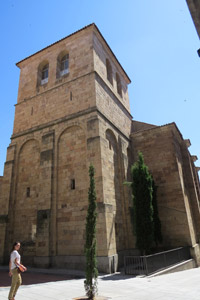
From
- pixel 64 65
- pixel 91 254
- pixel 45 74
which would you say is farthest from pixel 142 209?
pixel 45 74

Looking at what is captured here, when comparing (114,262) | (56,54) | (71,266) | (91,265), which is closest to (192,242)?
(114,262)

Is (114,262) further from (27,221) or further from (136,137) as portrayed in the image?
(136,137)

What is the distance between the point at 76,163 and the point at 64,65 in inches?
370

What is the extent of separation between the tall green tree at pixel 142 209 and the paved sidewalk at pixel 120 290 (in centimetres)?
280

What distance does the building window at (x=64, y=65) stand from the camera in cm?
1747

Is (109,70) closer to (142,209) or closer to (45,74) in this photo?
(45,74)

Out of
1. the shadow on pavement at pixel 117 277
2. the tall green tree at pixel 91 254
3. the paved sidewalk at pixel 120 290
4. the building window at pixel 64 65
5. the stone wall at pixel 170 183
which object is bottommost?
the shadow on pavement at pixel 117 277

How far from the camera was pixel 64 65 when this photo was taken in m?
18.1

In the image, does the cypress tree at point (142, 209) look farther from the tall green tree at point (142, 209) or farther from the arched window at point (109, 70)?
the arched window at point (109, 70)

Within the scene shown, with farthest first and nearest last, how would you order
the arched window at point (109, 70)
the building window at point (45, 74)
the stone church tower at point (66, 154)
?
the arched window at point (109, 70) < the building window at point (45, 74) < the stone church tower at point (66, 154)

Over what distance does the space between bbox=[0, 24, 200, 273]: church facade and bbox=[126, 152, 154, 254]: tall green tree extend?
135 centimetres

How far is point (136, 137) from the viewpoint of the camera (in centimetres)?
1888

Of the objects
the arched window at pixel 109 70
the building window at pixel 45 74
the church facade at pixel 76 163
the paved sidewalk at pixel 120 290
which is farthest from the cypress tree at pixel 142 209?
the building window at pixel 45 74

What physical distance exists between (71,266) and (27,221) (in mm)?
4520
